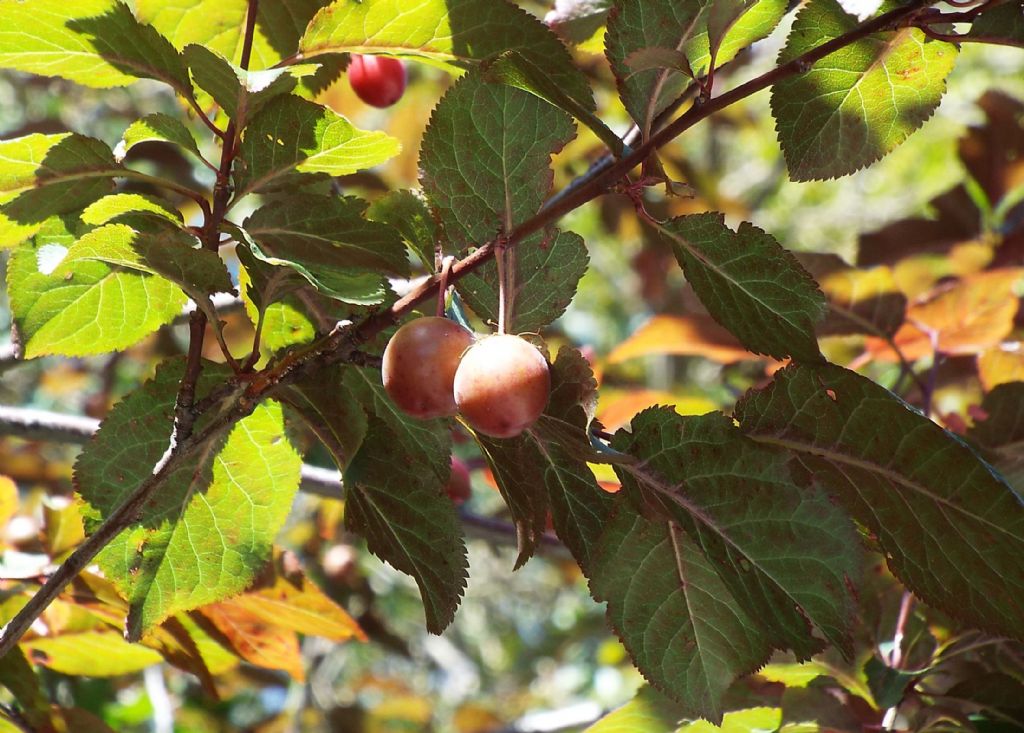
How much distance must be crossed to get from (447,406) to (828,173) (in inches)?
17.9

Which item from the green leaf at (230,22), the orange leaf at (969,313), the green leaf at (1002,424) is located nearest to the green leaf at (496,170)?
the green leaf at (230,22)

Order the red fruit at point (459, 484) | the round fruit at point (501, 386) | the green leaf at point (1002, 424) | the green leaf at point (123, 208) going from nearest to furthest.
Result: the round fruit at point (501, 386) → the green leaf at point (123, 208) → the green leaf at point (1002, 424) → the red fruit at point (459, 484)

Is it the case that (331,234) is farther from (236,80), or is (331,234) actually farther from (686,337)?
(686,337)

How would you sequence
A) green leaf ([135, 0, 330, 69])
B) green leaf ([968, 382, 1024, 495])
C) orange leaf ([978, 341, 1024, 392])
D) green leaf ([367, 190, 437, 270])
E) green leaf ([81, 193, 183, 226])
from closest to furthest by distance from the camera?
green leaf ([81, 193, 183, 226]) < green leaf ([367, 190, 437, 270]) < green leaf ([135, 0, 330, 69]) < green leaf ([968, 382, 1024, 495]) < orange leaf ([978, 341, 1024, 392])

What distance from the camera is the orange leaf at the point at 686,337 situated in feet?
6.16

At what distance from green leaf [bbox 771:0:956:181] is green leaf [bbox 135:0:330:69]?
22.4 inches

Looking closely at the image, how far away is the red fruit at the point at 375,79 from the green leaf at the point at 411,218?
0.58m

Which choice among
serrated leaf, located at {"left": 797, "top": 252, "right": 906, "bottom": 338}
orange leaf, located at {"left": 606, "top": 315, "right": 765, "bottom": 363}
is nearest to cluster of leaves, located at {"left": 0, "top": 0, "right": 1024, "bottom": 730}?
serrated leaf, located at {"left": 797, "top": 252, "right": 906, "bottom": 338}

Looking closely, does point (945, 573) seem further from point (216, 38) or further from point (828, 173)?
point (216, 38)

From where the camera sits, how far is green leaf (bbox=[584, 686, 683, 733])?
123 centimetres

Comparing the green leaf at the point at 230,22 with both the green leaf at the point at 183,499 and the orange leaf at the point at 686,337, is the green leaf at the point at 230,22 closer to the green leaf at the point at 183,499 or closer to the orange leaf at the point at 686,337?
the green leaf at the point at 183,499

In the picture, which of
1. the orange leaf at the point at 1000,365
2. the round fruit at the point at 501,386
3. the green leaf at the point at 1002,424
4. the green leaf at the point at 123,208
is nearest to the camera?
the round fruit at the point at 501,386

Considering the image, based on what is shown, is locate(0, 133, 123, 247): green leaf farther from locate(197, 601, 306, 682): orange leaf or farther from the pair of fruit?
locate(197, 601, 306, 682): orange leaf

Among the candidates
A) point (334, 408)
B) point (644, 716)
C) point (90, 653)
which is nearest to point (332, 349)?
point (334, 408)
